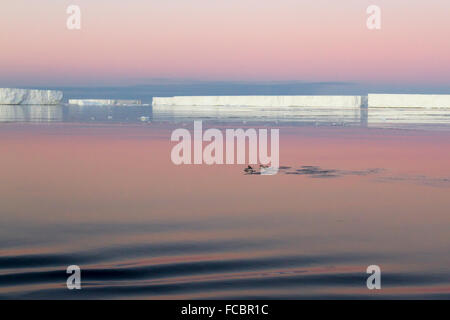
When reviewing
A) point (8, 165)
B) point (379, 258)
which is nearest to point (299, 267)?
point (379, 258)

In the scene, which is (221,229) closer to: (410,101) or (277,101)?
(410,101)

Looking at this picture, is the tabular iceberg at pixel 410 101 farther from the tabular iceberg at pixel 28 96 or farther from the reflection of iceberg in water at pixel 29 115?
the tabular iceberg at pixel 28 96

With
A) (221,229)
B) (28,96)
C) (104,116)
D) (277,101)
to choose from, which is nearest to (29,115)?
(104,116)

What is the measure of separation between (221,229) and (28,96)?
79799 mm

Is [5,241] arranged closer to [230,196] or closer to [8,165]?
[230,196]

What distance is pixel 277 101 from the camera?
3302 inches

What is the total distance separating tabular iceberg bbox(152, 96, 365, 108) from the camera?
78375 mm

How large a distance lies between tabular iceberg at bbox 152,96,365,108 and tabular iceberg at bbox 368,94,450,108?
542 cm

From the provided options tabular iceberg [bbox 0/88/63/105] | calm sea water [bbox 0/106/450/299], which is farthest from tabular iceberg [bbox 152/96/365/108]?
calm sea water [bbox 0/106/450/299]

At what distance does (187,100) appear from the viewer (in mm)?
95438

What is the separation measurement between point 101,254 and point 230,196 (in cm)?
367

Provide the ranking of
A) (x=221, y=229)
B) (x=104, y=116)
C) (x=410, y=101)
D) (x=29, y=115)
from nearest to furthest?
(x=221, y=229) < (x=29, y=115) < (x=104, y=116) < (x=410, y=101)

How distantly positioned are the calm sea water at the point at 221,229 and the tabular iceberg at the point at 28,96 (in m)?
69.2
